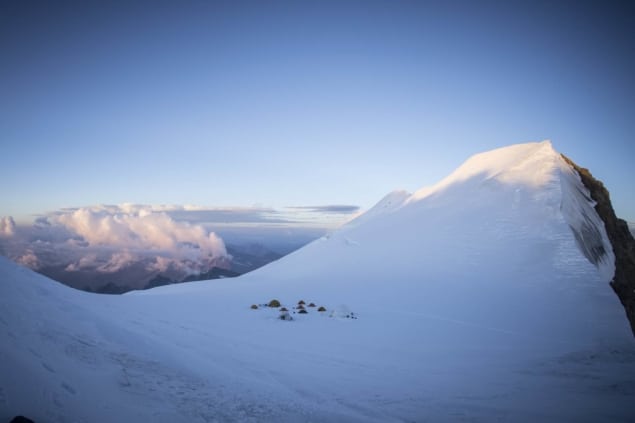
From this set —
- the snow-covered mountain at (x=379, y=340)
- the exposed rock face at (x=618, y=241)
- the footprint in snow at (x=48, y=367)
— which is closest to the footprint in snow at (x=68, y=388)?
the snow-covered mountain at (x=379, y=340)

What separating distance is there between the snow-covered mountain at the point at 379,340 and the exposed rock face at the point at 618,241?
171cm

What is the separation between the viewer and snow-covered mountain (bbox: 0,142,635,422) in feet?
17.5

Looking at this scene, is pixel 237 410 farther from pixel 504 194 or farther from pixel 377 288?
pixel 504 194

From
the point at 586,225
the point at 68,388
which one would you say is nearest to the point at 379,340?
the point at 68,388

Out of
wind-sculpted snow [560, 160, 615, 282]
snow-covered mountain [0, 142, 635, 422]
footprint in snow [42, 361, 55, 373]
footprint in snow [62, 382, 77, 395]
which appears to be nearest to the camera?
footprint in snow [62, 382, 77, 395]

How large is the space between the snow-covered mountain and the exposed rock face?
171 cm

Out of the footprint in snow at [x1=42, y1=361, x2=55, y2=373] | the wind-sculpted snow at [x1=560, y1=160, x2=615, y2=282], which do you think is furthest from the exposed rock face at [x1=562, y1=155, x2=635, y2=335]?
the footprint in snow at [x1=42, y1=361, x2=55, y2=373]

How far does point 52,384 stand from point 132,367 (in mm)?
1769

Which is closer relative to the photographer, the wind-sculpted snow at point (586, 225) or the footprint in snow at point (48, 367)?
the footprint in snow at point (48, 367)

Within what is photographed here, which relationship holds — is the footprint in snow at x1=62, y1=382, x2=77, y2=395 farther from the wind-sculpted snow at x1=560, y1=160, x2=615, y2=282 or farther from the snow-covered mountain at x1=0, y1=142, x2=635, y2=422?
the wind-sculpted snow at x1=560, y1=160, x2=615, y2=282

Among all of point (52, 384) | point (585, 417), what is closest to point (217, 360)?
point (52, 384)

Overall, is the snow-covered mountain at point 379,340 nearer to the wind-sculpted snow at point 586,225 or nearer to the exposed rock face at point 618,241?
the wind-sculpted snow at point 586,225

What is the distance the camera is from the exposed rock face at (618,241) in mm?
18641

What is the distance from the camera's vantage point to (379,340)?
11.6 meters
